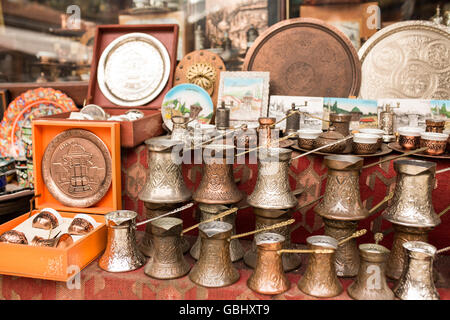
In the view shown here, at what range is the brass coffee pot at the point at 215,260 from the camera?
1.59m

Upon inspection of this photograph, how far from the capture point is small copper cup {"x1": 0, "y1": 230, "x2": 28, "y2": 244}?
178 centimetres

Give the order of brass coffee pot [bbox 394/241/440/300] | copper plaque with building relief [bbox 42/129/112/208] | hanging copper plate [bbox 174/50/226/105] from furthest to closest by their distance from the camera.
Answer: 1. hanging copper plate [bbox 174/50/226/105]
2. copper plaque with building relief [bbox 42/129/112/208]
3. brass coffee pot [bbox 394/241/440/300]

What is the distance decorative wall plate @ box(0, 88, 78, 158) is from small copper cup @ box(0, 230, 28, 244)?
1.20 meters

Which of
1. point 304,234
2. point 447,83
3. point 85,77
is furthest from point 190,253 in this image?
point 85,77

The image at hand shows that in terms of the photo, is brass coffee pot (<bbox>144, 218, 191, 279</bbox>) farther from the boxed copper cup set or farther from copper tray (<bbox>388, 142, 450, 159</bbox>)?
copper tray (<bbox>388, 142, 450, 159</bbox>)

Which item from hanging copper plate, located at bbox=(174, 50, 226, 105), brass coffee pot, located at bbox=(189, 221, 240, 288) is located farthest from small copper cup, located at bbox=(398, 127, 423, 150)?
hanging copper plate, located at bbox=(174, 50, 226, 105)

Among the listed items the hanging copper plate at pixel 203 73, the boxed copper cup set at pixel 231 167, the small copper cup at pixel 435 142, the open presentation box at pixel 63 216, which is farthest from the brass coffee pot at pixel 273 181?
the hanging copper plate at pixel 203 73

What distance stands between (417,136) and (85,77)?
2.66m

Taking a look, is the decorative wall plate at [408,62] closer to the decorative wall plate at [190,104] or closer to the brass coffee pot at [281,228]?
the decorative wall plate at [190,104]

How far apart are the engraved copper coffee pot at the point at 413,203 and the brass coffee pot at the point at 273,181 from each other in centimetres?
41

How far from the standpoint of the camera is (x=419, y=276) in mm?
1479

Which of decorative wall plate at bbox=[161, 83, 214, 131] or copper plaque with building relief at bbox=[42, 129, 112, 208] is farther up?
decorative wall plate at bbox=[161, 83, 214, 131]

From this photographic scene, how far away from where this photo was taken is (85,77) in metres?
3.48

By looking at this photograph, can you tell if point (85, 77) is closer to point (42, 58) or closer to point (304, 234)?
point (42, 58)
